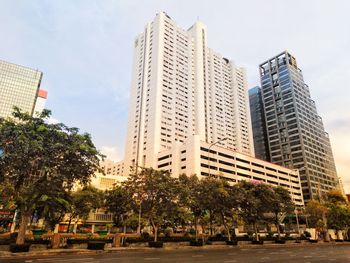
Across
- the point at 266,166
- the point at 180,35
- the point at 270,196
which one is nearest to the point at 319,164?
the point at 266,166

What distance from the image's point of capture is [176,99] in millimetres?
120438

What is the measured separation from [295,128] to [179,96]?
241ft

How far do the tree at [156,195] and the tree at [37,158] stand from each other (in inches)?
395

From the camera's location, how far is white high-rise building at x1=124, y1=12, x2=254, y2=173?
112m

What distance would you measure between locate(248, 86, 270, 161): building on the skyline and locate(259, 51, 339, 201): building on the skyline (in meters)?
6.01

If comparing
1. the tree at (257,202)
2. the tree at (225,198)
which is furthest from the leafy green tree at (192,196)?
the tree at (257,202)

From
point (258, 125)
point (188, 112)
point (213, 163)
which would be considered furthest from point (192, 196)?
point (258, 125)

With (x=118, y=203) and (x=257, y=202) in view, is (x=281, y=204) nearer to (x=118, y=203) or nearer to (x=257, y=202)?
(x=257, y=202)

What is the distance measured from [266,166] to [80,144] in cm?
10425

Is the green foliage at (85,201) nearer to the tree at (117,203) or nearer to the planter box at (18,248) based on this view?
the tree at (117,203)

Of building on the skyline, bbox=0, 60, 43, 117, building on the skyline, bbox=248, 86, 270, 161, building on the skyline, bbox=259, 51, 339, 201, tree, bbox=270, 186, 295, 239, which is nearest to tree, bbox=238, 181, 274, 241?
tree, bbox=270, 186, 295, 239

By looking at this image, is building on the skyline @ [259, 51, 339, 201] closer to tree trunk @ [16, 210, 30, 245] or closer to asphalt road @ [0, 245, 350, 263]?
asphalt road @ [0, 245, 350, 263]

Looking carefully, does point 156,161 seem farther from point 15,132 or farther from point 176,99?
point 15,132

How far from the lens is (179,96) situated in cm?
12244
